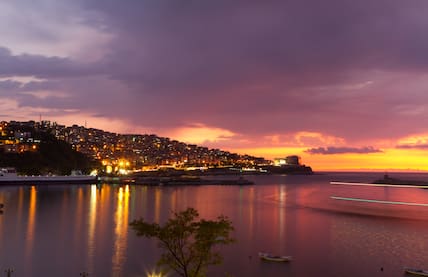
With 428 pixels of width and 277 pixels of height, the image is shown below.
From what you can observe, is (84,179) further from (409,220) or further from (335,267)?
(335,267)

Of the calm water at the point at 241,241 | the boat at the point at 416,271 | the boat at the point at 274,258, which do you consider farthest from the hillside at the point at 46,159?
the boat at the point at 416,271

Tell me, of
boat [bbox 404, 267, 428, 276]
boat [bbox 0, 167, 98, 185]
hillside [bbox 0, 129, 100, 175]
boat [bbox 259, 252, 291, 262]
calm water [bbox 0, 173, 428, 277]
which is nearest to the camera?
boat [bbox 404, 267, 428, 276]

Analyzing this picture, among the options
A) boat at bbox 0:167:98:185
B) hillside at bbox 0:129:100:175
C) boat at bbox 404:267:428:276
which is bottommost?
boat at bbox 404:267:428:276

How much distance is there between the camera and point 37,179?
111438mm

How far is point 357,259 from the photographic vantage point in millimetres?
31828

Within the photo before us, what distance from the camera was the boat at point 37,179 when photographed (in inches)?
4264

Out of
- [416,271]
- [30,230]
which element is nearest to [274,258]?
[416,271]

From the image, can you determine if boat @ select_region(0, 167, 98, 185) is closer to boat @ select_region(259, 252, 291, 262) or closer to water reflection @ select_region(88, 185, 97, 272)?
water reflection @ select_region(88, 185, 97, 272)

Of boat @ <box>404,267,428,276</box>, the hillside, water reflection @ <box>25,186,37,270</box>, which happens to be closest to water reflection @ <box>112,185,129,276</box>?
water reflection @ <box>25,186,37,270</box>

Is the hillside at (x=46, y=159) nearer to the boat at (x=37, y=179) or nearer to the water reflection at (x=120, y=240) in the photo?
the boat at (x=37, y=179)

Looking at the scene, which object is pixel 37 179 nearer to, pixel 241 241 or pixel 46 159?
pixel 46 159

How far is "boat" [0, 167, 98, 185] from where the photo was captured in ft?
355

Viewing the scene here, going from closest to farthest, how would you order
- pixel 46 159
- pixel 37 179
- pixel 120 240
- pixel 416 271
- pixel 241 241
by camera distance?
1. pixel 416 271
2. pixel 120 240
3. pixel 241 241
4. pixel 37 179
5. pixel 46 159

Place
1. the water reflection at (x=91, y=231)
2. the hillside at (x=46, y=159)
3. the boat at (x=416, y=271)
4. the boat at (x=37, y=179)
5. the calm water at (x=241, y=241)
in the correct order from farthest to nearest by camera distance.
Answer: the hillside at (x=46, y=159), the boat at (x=37, y=179), the water reflection at (x=91, y=231), the calm water at (x=241, y=241), the boat at (x=416, y=271)
